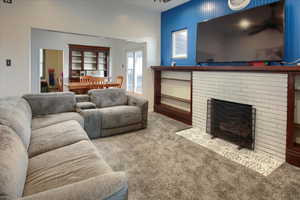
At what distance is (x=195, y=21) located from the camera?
4324 millimetres

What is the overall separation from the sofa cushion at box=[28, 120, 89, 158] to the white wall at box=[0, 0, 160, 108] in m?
2.00

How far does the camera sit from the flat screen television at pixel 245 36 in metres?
2.75

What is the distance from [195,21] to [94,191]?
13.6 ft

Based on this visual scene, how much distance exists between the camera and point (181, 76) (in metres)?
4.66

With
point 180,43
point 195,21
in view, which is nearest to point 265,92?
point 195,21

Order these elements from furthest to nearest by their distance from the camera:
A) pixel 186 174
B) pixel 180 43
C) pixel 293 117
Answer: pixel 180 43, pixel 293 117, pixel 186 174

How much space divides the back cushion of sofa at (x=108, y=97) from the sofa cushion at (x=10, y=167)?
242cm

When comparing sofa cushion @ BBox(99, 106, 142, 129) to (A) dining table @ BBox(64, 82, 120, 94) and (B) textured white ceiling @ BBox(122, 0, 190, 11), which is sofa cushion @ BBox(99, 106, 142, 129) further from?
(B) textured white ceiling @ BBox(122, 0, 190, 11)

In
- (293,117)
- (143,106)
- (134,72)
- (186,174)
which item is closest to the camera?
(186,174)

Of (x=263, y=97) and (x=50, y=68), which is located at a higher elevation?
(x=50, y=68)

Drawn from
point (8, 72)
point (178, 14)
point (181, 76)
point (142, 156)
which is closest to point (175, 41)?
point (178, 14)

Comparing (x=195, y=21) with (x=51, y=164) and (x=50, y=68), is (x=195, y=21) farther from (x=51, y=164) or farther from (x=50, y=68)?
(x=50, y=68)

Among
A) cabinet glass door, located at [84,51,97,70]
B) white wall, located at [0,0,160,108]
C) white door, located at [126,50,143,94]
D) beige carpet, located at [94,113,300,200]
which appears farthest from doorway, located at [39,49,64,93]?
beige carpet, located at [94,113,300,200]

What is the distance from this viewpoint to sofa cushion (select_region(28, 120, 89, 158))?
1.91 m
